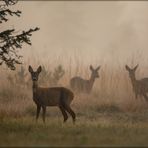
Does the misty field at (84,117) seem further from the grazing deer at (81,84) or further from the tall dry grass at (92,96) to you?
the grazing deer at (81,84)

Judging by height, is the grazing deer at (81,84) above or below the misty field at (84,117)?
above

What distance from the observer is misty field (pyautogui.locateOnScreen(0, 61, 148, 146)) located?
15.1 metres

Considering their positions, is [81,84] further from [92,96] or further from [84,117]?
[84,117]

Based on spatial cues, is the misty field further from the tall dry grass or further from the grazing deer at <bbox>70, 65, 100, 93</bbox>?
the grazing deer at <bbox>70, 65, 100, 93</bbox>

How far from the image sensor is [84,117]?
842 inches

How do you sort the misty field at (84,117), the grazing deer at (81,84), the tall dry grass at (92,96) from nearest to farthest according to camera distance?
the misty field at (84,117), the tall dry grass at (92,96), the grazing deer at (81,84)

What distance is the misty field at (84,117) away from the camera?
15070mm

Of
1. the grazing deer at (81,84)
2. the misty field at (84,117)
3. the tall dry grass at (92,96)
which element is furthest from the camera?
the grazing deer at (81,84)

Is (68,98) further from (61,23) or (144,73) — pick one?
(61,23)

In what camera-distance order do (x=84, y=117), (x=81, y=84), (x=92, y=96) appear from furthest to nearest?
(x=81, y=84) < (x=92, y=96) < (x=84, y=117)

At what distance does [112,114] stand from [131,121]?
7.30ft

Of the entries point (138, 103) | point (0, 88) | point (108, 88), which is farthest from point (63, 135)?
point (108, 88)

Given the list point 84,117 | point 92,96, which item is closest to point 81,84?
point 92,96

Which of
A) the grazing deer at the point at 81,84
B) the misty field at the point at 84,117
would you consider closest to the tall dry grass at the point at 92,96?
the misty field at the point at 84,117
